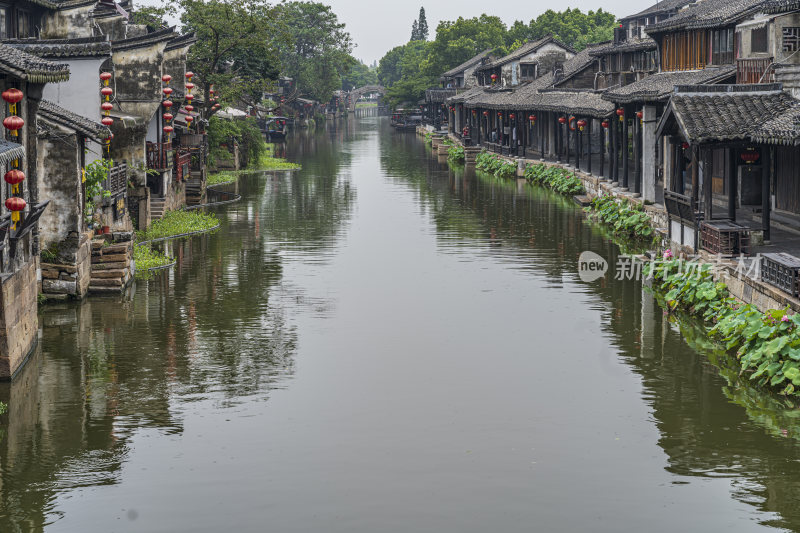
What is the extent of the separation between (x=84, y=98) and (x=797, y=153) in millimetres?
19393

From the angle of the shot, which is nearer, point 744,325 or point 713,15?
point 744,325

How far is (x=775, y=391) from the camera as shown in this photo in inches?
699

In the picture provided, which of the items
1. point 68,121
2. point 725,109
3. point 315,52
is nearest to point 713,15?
point 725,109

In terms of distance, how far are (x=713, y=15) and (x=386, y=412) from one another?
25.4 m

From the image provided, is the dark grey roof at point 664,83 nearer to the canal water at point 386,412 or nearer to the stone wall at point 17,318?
the canal water at point 386,412

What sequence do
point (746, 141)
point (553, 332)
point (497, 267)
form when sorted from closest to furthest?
1. point (553, 332)
2. point (746, 141)
3. point (497, 267)

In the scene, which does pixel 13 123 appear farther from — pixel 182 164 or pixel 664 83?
pixel 664 83

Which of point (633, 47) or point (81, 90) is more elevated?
point (633, 47)

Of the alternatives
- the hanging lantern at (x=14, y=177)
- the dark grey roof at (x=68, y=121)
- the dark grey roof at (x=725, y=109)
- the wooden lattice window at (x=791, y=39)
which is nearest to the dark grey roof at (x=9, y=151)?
the hanging lantern at (x=14, y=177)

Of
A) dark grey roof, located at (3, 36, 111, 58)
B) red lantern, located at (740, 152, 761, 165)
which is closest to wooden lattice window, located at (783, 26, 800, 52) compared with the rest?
red lantern, located at (740, 152, 761, 165)

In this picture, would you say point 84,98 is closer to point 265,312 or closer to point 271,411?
point 265,312


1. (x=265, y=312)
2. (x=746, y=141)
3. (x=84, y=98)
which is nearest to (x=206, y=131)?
(x=84, y=98)

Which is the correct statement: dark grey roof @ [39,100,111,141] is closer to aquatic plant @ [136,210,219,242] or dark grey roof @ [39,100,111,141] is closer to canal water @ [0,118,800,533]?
canal water @ [0,118,800,533]

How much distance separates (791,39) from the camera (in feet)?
94.7
